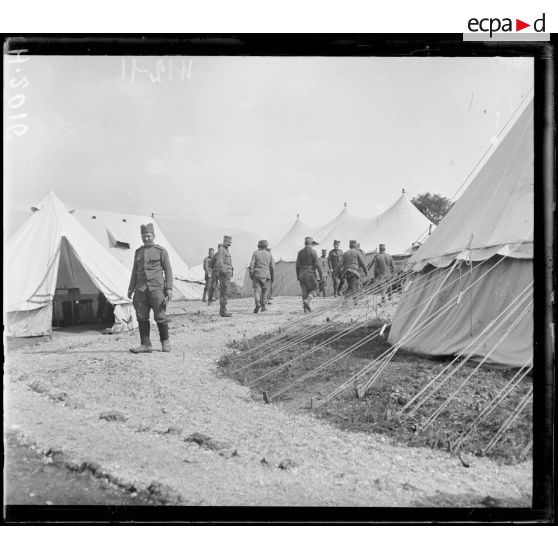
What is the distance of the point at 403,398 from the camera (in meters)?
4.32

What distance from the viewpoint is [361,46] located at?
3.26 m

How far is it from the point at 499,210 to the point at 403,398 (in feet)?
6.65

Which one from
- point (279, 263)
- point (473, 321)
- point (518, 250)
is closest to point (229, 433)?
point (473, 321)

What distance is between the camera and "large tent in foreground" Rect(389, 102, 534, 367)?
4.63m

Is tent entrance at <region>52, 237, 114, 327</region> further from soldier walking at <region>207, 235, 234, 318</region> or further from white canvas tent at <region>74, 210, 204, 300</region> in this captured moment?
soldier walking at <region>207, 235, 234, 318</region>

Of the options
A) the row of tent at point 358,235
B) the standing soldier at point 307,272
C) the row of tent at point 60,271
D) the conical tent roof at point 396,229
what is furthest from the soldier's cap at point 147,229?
the conical tent roof at point 396,229

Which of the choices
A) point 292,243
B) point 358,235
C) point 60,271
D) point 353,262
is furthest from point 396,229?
point 60,271

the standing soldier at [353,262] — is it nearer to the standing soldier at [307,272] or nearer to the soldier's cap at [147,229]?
the standing soldier at [307,272]

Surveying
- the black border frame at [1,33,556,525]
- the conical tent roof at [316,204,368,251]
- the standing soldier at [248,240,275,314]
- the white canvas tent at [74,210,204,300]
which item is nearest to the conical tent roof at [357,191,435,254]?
the conical tent roof at [316,204,368,251]

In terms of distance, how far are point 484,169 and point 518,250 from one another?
1331mm

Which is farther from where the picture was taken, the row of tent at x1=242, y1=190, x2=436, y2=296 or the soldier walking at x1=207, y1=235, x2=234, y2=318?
the row of tent at x1=242, y1=190, x2=436, y2=296

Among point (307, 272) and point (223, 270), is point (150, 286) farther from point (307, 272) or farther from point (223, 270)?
point (307, 272)

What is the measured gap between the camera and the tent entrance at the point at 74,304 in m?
8.52

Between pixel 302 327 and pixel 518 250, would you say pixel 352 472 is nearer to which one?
pixel 518 250
